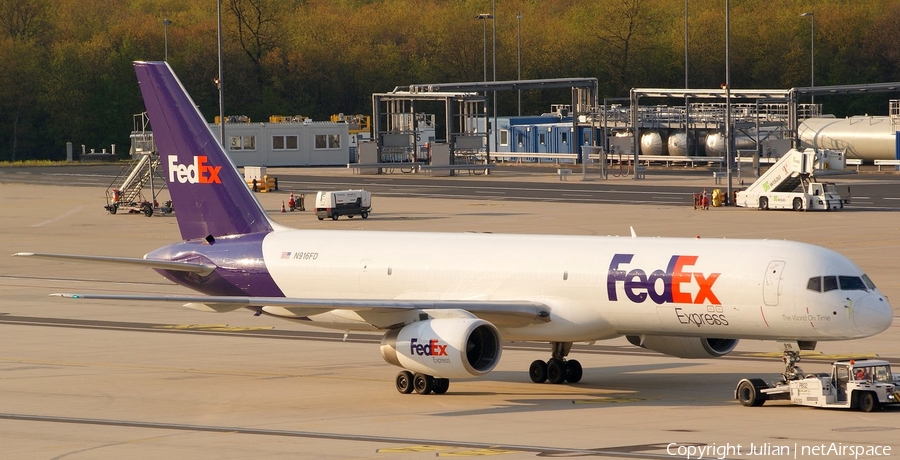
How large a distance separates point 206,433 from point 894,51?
179170mm

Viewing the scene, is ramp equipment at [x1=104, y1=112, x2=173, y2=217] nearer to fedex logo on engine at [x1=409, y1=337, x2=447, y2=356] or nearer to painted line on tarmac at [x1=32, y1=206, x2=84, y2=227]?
painted line on tarmac at [x1=32, y1=206, x2=84, y2=227]

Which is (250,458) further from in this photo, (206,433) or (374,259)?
(374,259)

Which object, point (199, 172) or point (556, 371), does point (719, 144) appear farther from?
point (556, 371)

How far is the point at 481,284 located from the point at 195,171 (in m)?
9.87

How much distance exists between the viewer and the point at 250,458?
966 inches

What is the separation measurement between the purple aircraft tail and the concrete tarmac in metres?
4.00

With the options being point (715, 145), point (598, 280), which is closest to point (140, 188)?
point (715, 145)

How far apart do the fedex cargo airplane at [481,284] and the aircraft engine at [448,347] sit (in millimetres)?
35

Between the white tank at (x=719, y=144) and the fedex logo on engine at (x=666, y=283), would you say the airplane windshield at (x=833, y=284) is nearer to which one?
the fedex logo on engine at (x=666, y=283)

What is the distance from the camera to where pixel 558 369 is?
34.2 meters

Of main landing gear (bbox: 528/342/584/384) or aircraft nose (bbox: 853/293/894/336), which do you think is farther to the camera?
main landing gear (bbox: 528/342/584/384)

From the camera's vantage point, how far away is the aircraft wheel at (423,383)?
106 feet

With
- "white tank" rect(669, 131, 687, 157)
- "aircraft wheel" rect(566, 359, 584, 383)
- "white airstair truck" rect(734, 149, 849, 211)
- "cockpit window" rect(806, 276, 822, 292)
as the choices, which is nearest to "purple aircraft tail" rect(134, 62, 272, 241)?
"aircraft wheel" rect(566, 359, 584, 383)

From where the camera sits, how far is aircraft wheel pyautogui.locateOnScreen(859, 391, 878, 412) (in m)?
28.3
